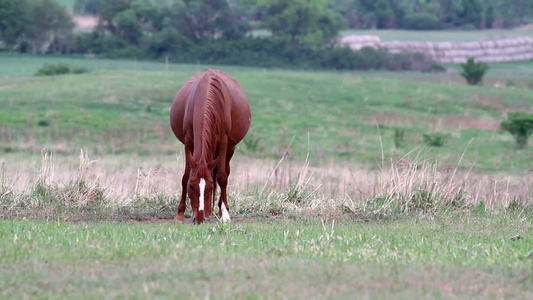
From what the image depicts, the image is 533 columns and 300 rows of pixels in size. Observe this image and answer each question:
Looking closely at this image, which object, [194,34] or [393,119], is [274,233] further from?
[194,34]

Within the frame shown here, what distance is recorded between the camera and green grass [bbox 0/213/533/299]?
230 inches

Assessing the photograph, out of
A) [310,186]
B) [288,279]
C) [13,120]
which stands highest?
[288,279]

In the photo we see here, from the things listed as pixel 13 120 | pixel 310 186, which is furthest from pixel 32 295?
pixel 13 120

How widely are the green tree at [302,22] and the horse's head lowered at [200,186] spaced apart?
68.1 meters

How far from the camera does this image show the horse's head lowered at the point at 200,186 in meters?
9.81

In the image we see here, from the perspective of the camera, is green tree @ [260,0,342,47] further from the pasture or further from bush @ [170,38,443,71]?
the pasture

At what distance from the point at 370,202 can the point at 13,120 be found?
25.2m

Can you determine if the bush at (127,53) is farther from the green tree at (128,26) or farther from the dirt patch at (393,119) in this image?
the dirt patch at (393,119)

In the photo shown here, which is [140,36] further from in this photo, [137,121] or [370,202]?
[370,202]

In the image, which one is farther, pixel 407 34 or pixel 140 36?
pixel 407 34

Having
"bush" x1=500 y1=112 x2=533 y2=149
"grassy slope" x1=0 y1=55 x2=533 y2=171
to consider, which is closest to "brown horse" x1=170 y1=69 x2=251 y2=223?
"grassy slope" x1=0 y1=55 x2=533 y2=171

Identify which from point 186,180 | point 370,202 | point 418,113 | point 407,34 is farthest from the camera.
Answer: point 407,34

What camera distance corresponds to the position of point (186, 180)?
10867mm

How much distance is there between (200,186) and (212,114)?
1173 millimetres
